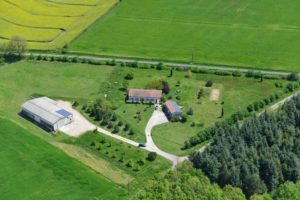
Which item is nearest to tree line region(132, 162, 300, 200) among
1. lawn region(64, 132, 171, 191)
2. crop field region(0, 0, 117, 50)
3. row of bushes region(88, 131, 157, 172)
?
lawn region(64, 132, 171, 191)

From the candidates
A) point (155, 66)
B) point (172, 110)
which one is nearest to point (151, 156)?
point (172, 110)

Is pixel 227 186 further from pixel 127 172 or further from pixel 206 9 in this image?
pixel 206 9

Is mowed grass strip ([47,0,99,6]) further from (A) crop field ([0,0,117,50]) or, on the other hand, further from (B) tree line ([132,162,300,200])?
(B) tree line ([132,162,300,200])

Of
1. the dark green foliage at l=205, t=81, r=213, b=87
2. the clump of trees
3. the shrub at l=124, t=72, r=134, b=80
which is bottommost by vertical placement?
the clump of trees

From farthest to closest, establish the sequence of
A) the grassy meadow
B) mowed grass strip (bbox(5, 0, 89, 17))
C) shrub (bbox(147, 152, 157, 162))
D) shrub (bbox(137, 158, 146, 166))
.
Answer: mowed grass strip (bbox(5, 0, 89, 17)), the grassy meadow, shrub (bbox(147, 152, 157, 162)), shrub (bbox(137, 158, 146, 166))

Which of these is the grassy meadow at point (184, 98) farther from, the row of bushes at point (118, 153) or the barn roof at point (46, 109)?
the barn roof at point (46, 109)

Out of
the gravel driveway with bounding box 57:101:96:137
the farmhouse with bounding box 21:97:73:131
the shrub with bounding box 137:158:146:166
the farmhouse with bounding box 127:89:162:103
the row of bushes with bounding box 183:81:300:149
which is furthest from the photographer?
the farmhouse with bounding box 127:89:162:103

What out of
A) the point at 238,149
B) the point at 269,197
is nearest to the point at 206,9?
the point at 238,149
